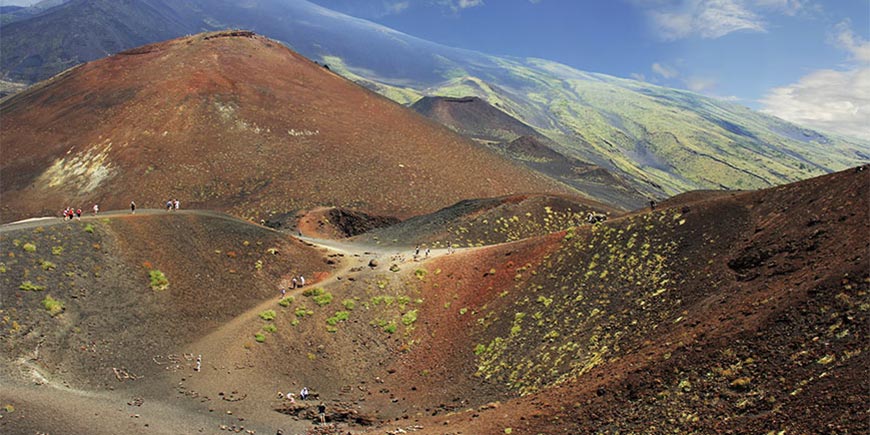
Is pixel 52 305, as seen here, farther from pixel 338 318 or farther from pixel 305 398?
pixel 338 318

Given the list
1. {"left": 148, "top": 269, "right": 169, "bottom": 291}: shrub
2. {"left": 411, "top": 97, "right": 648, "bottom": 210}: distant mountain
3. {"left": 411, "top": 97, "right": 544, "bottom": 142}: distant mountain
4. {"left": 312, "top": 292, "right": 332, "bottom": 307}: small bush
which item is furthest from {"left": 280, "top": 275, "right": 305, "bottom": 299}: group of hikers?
{"left": 411, "top": 97, "right": 544, "bottom": 142}: distant mountain

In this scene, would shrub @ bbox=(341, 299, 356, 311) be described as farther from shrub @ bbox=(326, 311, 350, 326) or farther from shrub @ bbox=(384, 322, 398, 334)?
shrub @ bbox=(384, 322, 398, 334)

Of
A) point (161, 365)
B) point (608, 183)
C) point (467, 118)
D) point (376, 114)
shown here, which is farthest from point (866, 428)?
point (467, 118)

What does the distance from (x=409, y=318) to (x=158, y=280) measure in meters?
14.3

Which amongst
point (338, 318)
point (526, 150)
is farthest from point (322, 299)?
point (526, 150)

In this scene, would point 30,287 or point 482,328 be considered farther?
point 482,328

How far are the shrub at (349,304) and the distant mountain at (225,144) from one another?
29486mm

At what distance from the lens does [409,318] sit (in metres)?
31.8

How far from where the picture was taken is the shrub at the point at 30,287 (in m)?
26.3

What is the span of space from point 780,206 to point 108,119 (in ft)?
247

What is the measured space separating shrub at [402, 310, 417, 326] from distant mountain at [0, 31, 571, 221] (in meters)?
31.6

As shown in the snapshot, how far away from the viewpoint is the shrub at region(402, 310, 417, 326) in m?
31.5

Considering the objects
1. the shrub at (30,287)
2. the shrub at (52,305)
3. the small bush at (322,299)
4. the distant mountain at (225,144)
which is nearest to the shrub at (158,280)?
the shrub at (52,305)

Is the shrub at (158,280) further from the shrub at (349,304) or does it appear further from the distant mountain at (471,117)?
the distant mountain at (471,117)
